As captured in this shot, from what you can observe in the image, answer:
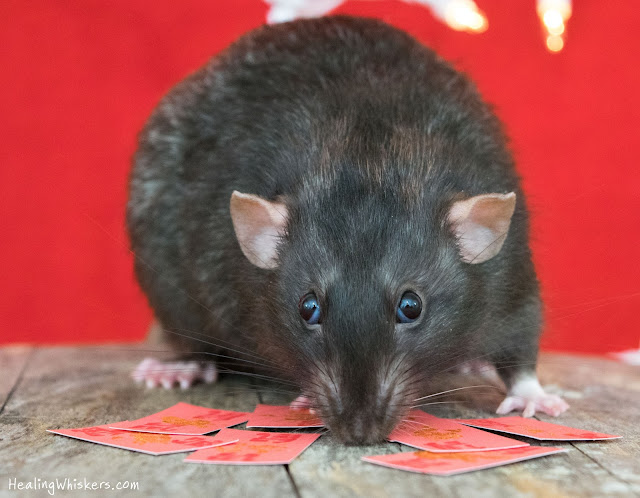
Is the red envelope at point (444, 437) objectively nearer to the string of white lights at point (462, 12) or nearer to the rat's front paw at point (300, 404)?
the rat's front paw at point (300, 404)

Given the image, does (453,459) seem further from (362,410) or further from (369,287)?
(369,287)

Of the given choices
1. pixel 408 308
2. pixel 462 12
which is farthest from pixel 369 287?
pixel 462 12

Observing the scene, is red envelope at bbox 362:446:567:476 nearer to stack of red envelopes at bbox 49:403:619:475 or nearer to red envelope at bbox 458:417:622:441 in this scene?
stack of red envelopes at bbox 49:403:619:475

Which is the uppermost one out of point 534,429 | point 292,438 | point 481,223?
point 481,223

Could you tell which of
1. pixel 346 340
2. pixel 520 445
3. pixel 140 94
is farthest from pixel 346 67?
pixel 140 94

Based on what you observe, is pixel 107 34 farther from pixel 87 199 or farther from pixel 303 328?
pixel 303 328
